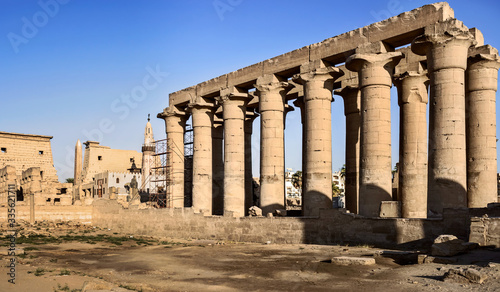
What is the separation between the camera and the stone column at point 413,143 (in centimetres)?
2203

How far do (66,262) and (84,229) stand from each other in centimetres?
1609

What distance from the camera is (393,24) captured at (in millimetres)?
20359

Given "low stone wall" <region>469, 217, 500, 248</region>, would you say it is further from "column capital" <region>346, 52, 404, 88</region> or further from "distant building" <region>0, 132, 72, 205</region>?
"distant building" <region>0, 132, 72, 205</region>

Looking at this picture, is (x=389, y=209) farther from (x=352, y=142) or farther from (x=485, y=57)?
(x=352, y=142)

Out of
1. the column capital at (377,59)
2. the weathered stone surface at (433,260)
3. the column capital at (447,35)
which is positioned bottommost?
the weathered stone surface at (433,260)

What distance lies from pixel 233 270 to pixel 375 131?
9.28m

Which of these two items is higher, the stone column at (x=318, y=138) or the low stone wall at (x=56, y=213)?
the stone column at (x=318, y=138)

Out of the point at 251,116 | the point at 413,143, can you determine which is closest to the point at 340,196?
the point at 251,116

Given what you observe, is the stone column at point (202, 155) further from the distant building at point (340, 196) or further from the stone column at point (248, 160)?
the distant building at point (340, 196)

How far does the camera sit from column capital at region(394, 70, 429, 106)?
23.4 metres

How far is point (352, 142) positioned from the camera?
26.6 m

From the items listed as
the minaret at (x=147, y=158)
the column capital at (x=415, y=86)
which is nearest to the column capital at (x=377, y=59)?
the column capital at (x=415, y=86)

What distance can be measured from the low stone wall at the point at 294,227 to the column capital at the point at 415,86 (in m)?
7.45

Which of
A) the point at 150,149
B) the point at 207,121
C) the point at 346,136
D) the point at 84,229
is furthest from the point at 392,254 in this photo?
the point at 150,149
